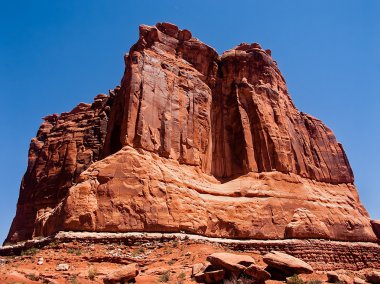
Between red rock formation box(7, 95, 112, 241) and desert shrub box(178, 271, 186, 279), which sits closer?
desert shrub box(178, 271, 186, 279)

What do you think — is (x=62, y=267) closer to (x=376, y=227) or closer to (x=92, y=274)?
(x=92, y=274)

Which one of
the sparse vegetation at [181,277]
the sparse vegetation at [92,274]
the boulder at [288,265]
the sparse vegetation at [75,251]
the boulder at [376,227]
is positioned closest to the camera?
the boulder at [288,265]

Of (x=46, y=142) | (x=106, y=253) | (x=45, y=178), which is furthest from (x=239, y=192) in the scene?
(x=46, y=142)

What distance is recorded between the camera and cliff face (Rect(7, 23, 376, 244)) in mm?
24031

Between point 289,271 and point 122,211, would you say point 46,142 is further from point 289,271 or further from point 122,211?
point 289,271

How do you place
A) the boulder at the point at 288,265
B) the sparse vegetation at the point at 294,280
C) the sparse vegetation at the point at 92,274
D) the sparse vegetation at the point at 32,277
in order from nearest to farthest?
the sparse vegetation at the point at 294,280 < the sparse vegetation at the point at 32,277 < the boulder at the point at 288,265 < the sparse vegetation at the point at 92,274

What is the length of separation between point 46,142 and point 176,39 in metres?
23.6

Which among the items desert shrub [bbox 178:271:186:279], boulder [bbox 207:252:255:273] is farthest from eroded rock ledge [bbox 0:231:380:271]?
boulder [bbox 207:252:255:273]

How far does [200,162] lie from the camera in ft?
104

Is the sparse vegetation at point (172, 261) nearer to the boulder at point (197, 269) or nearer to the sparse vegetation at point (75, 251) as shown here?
the boulder at point (197, 269)

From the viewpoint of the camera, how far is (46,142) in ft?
160

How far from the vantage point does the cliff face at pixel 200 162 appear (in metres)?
24.0

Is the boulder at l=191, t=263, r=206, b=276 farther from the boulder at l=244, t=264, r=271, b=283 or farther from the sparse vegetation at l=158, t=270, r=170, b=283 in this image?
the boulder at l=244, t=264, r=271, b=283

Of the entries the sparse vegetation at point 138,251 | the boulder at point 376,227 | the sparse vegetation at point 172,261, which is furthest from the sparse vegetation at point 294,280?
the boulder at point 376,227
